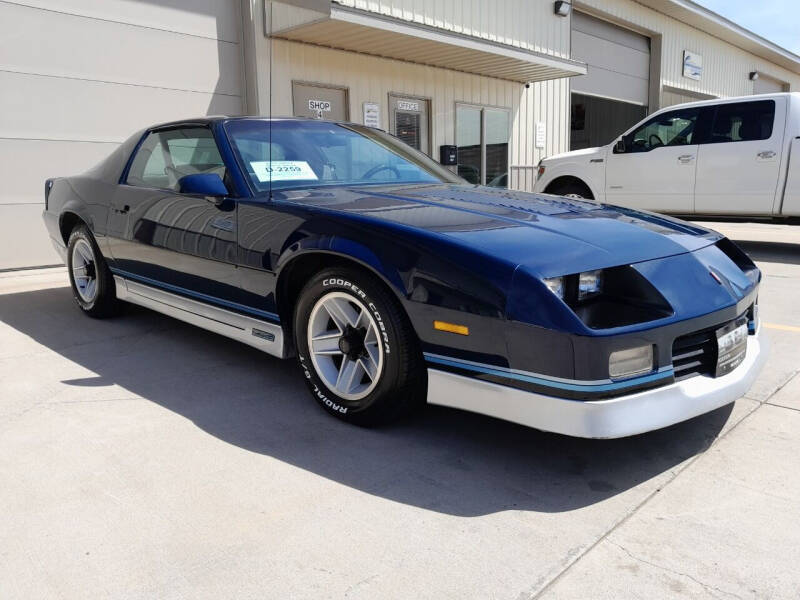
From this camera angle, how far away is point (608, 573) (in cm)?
187

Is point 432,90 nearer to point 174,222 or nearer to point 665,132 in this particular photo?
point 665,132

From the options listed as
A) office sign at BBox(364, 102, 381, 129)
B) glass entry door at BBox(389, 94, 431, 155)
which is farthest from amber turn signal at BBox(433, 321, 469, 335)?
glass entry door at BBox(389, 94, 431, 155)

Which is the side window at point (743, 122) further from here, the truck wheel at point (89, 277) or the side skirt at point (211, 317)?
the truck wheel at point (89, 277)

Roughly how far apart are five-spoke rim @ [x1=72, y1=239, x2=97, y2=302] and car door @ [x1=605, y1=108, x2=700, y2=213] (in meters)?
6.51

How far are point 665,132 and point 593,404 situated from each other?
7081 millimetres

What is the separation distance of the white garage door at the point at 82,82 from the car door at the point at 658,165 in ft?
17.4

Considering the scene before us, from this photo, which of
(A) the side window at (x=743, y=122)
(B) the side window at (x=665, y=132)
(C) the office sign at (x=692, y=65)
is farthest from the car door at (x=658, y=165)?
(C) the office sign at (x=692, y=65)

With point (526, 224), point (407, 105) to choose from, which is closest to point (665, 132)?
point (407, 105)

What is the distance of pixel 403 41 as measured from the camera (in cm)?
925

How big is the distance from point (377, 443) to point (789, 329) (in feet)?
10.4

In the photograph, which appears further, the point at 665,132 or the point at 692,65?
the point at 692,65

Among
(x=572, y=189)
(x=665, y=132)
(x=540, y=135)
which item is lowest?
(x=572, y=189)

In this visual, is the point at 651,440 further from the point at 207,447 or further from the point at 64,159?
the point at 64,159

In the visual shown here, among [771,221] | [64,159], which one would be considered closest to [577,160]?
[771,221]
